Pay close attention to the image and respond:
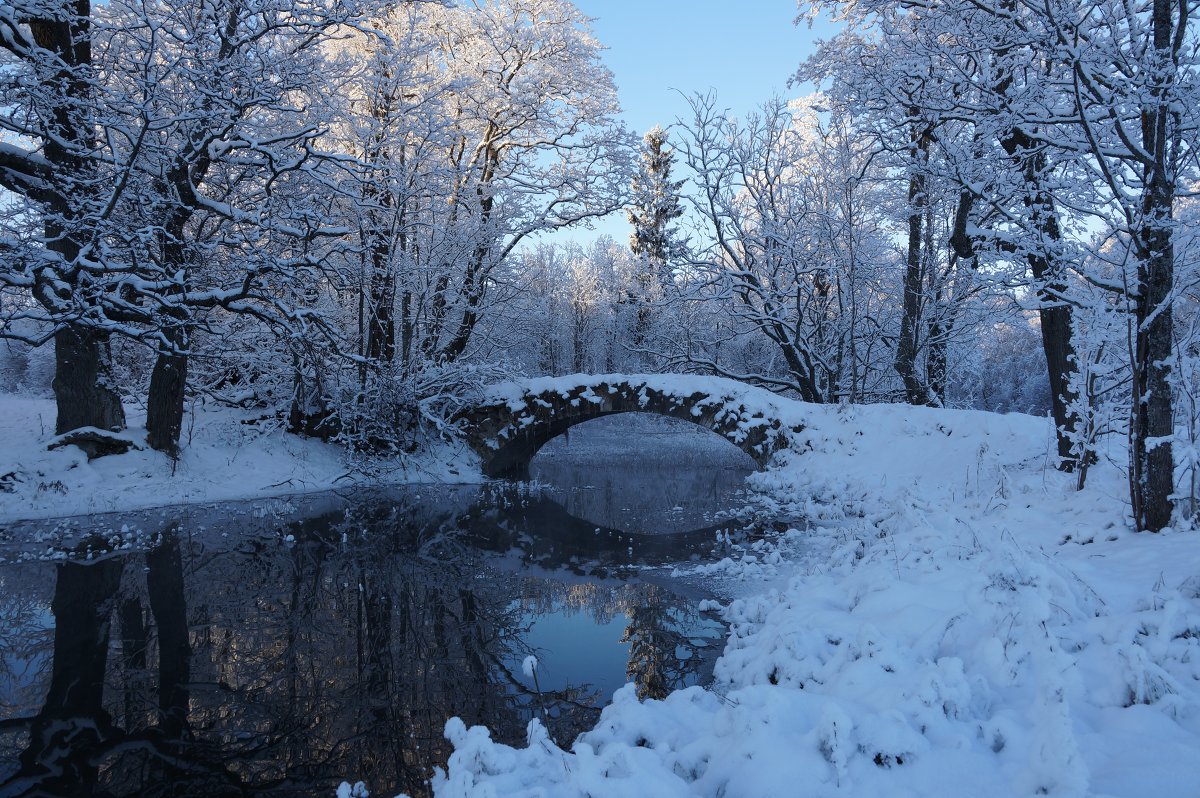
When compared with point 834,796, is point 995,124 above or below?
above

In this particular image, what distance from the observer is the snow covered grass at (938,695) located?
246cm

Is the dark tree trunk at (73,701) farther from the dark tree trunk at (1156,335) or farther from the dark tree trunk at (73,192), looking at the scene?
the dark tree trunk at (1156,335)

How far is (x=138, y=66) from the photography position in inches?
379

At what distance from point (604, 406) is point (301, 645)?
10822 mm

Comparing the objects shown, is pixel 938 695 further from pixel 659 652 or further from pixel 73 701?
pixel 73 701

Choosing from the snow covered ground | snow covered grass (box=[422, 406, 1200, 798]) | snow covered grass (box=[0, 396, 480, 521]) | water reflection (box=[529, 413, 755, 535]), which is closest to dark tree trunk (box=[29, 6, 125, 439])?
snow covered grass (box=[0, 396, 480, 521])

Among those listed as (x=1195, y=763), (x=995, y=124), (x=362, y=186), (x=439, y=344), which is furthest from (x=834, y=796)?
(x=439, y=344)

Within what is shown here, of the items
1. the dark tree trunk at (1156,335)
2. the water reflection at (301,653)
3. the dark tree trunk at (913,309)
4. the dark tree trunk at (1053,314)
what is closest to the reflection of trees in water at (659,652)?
the water reflection at (301,653)

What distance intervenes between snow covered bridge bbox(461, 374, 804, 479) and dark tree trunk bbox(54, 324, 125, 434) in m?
6.92

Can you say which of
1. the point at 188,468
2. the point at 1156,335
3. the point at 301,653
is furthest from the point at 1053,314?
the point at 188,468

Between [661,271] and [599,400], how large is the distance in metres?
4.11

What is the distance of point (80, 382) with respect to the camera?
1007 centimetres

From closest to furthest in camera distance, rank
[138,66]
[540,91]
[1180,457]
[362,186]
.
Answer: [1180,457] → [138,66] → [362,186] → [540,91]

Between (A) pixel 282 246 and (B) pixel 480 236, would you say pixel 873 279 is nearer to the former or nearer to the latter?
(B) pixel 480 236
